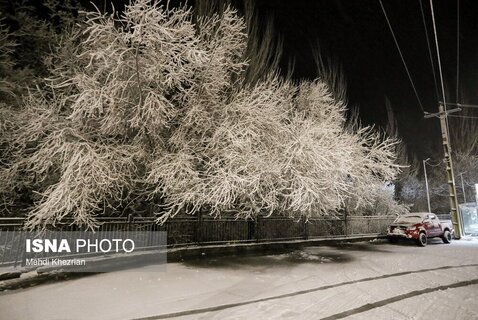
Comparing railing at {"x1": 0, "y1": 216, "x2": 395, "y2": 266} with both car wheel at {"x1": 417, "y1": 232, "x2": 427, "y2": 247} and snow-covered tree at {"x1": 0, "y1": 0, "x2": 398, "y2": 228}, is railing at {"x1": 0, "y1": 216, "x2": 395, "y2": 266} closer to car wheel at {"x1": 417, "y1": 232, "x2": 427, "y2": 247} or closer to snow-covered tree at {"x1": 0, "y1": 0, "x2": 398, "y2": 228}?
snow-covered tree at {"x1": 0, "y1": 0, "x2": 398, "y2": 228}

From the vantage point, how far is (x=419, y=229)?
17.7 metres

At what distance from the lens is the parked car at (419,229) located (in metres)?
17.7

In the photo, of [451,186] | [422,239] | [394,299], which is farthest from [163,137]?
[451,186]

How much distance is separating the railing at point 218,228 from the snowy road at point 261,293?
1724 mm

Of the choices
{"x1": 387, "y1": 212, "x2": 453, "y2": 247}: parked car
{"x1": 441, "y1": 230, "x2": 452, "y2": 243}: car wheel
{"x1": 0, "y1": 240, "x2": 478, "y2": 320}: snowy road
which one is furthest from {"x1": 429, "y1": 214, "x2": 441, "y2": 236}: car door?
{"x1": 0, "y1": 240, "x2": 478, "y2": 320}: snowy road

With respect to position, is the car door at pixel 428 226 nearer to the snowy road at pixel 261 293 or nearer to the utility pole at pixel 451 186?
the utility pole at pixel 451 186

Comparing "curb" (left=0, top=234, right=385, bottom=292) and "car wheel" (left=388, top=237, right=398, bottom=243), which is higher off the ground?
"curb" (left=0, top=234, right=385, bottom=292)

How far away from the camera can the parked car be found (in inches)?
697

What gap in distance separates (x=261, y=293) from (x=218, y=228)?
6.28 meters

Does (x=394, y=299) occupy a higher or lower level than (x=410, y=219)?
lower

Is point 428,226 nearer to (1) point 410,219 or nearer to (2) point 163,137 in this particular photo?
(1) point 410,219

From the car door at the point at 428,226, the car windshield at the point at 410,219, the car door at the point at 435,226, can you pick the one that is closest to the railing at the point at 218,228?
the car windshield at the point at 410,219

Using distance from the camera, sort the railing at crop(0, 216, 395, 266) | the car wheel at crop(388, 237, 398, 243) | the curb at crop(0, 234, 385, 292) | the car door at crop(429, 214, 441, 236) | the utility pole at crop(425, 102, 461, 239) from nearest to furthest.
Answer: the curb at crop(0, 234, 385, 292) < the railing at crop(0, 216, 395, 266) < the utility pole at crop(425, 102, 461, 239) < the car wheel at crop(388, 237, 398, 243) < the car door at crop(429, 214, 441, 236)

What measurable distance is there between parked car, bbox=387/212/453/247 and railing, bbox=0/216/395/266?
7.96 feet
